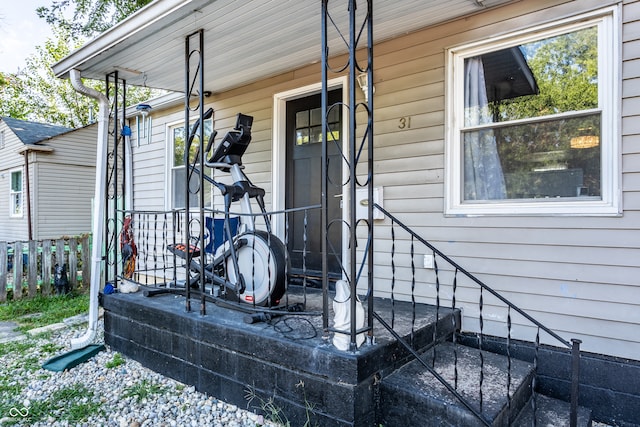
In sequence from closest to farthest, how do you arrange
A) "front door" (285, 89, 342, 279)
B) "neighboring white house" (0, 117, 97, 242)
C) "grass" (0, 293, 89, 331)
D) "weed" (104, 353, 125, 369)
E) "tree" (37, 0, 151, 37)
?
1. "weed" (104, 353, 125, 369)
2. "front door" (285, 89, 342, 279)
3. "grass" (0, 293, 89, 331)
4. "tree" (37, 0, 151, 37)
5. "neighboring white house" (0, 117, 97, 242)

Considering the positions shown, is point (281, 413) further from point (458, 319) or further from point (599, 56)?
point (599, 56)

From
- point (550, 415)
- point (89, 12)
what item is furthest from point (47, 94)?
point (550, 415)

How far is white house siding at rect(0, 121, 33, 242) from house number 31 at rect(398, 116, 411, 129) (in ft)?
37.1

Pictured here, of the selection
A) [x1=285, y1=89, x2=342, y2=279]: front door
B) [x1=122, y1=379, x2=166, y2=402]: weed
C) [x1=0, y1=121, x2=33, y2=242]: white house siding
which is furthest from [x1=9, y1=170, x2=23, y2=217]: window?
[x1=122, y1=379, x2=166, y2=402]: weed

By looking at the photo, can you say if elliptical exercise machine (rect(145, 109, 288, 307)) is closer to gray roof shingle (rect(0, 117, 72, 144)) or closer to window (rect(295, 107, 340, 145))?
window (rect(295, 107, 340, 145))

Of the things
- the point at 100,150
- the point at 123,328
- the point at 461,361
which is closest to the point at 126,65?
the point at 100,150

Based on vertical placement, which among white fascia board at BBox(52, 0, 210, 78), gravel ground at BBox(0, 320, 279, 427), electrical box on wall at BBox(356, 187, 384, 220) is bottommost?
gravel ground at BBox(0, 320, 279, 427)

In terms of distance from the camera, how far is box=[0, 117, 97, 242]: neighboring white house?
414 inches

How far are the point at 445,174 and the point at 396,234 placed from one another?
658 mm

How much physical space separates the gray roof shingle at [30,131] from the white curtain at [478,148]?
1170 cm

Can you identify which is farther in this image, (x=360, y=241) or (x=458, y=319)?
(x=360, y=241)

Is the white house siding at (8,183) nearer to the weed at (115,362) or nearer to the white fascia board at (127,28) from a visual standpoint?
the white fascia board at (127,28)

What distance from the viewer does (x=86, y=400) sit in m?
2.63

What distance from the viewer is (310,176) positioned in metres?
4.23
